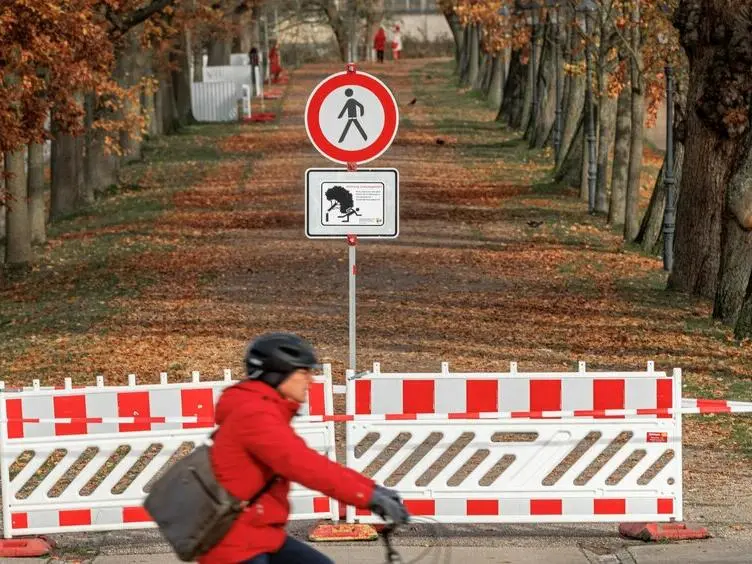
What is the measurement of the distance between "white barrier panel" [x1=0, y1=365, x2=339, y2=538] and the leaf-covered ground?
310 centimetres

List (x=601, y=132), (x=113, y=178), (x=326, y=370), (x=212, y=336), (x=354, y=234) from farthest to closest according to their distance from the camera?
(x=113, y=178) → (x=601, y=132) → (x=212, y=336) → (x=354, y=234) → (x=326, y=370)

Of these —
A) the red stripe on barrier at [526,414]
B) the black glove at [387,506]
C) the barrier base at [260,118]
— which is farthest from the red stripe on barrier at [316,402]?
the barrier base at [260,118]

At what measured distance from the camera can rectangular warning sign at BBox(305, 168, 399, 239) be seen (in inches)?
445

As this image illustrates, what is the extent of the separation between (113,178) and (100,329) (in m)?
21.2

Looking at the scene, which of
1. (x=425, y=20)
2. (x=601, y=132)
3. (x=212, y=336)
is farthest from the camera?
(x=425, y=20)

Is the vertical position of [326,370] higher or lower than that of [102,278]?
higher

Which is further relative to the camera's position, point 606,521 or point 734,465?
point 734,465

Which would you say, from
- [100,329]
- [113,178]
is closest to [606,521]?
[100,329]

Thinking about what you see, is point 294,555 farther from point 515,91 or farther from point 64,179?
point 515,91

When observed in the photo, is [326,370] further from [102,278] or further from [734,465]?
[102,278]

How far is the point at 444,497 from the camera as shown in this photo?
10391 mm

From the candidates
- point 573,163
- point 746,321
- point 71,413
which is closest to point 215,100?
point 573,163

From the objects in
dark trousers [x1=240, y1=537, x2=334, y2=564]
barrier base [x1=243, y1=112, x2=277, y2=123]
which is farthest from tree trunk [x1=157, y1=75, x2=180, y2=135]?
dark trousers [x1=240, y1=537, x2=334, y2=564]

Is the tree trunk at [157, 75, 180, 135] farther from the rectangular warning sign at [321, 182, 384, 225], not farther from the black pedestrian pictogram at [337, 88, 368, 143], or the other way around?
the rectangular warning sign at [321, 182, 384, 225]
